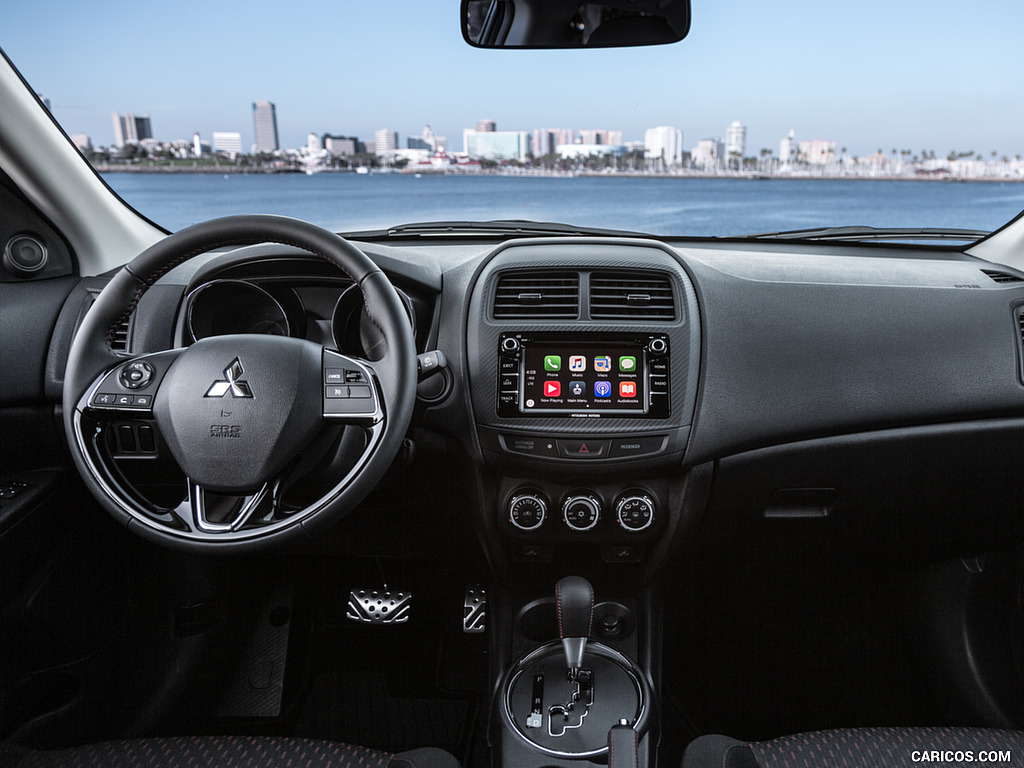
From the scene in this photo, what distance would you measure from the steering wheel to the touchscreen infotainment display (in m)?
0.51

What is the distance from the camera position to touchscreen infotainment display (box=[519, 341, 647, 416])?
1.91m

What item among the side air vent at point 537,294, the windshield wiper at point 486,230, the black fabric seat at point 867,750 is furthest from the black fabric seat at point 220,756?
the windshield wiper at point 486,230

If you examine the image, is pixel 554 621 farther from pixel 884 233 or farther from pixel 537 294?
pixel 884 233

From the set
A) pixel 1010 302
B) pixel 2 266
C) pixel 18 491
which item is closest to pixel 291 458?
pixel 18 491

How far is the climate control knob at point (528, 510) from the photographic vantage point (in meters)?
2.06

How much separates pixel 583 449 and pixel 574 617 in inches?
17.8

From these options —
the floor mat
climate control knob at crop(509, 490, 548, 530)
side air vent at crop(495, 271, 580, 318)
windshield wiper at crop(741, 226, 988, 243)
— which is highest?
windshield wiper at crop(741, 226, 988, 243)

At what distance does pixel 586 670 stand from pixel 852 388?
41.1 inches

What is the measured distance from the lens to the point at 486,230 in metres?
2.33

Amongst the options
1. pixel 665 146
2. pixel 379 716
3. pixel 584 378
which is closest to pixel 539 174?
pixel 665 146

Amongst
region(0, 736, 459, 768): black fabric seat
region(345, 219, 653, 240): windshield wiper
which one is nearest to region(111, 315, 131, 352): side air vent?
region(345, 219, 653, 240): windshield wiper

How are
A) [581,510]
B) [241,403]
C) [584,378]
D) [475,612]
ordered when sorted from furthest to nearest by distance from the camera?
[475,612] → [581,510] → [584,378] → [241,403]

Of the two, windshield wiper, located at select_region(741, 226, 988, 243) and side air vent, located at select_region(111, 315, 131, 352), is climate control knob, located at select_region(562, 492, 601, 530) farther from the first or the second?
side air vent, located at select_region(111, 315, 131, 352)

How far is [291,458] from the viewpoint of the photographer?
4.82 ft
